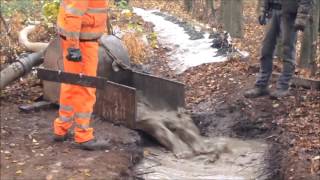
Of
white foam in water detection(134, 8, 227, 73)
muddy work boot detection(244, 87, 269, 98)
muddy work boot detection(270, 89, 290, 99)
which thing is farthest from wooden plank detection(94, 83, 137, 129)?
white foam in water detection(134, 8, 227, 73)

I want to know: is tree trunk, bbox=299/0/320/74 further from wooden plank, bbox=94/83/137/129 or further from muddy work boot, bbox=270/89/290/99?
wooden plank, bbox=94/83/137/129

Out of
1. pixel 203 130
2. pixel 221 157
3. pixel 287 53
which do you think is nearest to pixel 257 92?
pixel 287 53

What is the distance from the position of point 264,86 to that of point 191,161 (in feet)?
6.87

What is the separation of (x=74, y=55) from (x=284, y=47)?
144 inches

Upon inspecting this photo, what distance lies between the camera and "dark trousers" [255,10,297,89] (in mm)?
7875

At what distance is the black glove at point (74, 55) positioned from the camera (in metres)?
5.60

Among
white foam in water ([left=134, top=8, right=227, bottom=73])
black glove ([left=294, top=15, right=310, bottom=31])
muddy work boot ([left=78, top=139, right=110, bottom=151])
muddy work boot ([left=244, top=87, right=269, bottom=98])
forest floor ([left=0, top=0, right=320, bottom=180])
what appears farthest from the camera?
white foam in water ([left=134, top=8, right=227, bottom=73])

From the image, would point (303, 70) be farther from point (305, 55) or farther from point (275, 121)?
point (275, 121)

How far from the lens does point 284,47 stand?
802 cm

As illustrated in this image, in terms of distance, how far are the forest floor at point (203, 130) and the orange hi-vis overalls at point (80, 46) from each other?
27 cm

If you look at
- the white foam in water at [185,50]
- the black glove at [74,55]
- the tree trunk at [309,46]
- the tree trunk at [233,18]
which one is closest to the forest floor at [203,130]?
the black glove at [74,55]

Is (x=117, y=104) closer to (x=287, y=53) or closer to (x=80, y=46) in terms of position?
(x=80, y=46)

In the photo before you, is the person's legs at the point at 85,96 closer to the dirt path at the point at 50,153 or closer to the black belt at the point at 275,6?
the dirt path at the point at 50,153

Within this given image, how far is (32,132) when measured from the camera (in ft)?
21.4
